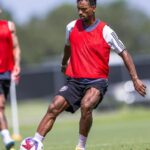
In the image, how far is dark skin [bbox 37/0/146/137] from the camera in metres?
14.0

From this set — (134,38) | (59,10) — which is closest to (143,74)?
(134,38)

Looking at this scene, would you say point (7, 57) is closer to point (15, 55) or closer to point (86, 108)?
point (15, 55)

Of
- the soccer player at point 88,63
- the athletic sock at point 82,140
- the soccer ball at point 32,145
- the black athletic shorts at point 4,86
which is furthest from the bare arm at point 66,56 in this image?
the soccer ball at point 32,145

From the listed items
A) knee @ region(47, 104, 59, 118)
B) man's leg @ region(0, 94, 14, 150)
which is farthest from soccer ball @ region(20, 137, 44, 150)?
man's leg @ region(0, 94, 14, 150)

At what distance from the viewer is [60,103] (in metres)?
14.1

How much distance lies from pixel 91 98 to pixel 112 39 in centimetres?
101

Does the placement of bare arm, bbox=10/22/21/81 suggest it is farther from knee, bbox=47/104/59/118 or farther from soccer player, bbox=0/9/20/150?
knee, bbox=47/104/59/118

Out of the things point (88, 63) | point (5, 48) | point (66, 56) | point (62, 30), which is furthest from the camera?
point (62, 30)

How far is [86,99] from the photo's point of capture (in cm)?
1405

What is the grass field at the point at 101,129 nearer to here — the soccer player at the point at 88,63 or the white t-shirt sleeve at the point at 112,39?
the soccer player at the point at 88,63

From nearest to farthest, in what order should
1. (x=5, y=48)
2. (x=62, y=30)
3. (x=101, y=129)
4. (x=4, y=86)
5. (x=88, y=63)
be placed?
(x=88, y=63)
(x=4, y=86)
(x=5, y=48)
(x=101, y=129)
(x=62, y=30)

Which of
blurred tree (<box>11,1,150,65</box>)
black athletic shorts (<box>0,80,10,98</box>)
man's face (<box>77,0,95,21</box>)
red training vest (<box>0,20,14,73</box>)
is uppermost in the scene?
man's face (<box>77,0,95,21</box>)

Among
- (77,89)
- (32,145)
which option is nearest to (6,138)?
(32,145)

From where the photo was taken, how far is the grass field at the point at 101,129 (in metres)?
17.7
